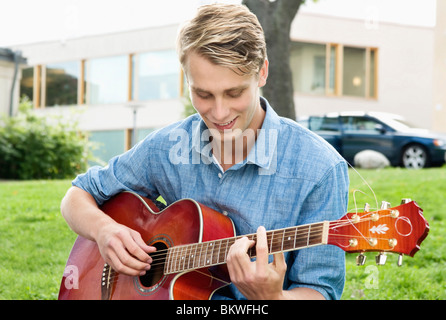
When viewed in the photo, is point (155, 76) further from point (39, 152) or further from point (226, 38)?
point (226, 38)

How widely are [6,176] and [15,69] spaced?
13.1 feet

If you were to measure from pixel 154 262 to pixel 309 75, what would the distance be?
69.0ft

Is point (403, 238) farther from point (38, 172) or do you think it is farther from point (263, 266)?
point (38, 172)

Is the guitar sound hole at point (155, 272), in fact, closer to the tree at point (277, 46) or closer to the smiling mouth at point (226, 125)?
the smiling mouth at point (226, 125)

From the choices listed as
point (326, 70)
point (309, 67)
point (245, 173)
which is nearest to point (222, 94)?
point (245, 173)

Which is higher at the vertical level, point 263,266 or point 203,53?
point 203,53

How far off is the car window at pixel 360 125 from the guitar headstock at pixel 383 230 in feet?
41.7

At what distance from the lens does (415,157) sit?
44.4 feet

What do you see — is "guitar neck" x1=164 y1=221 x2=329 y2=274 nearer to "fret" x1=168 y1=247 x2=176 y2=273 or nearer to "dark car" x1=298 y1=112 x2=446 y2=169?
"fret" x1=168 y1=247 x2=176 y2=273

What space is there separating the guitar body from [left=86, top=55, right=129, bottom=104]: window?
21793 millimetres

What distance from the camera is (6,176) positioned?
1354cm
